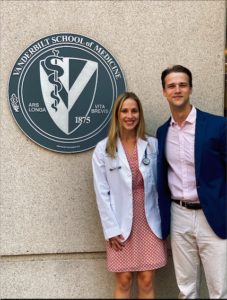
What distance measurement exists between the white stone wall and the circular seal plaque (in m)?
0.10

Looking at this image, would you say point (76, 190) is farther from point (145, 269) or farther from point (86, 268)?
point (145, 269)

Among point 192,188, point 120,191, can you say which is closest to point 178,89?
point 192,188

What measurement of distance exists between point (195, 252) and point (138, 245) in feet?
1.71

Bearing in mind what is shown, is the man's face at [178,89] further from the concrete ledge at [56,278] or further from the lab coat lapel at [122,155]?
the concrete ledge at [56,278]

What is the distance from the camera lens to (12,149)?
390 centimetres

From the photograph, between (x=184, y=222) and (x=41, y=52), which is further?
(x=41, y=52)

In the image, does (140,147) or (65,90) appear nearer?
(140,147)

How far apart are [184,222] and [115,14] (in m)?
2.37

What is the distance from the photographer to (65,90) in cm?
389

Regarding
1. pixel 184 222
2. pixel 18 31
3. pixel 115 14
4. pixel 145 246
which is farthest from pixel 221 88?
pixel 18 31

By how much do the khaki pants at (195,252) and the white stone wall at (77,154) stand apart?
0.84m

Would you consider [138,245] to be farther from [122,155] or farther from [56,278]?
[56,278]

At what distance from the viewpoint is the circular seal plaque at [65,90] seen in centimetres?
386

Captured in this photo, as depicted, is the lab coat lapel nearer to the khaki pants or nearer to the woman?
the woman
